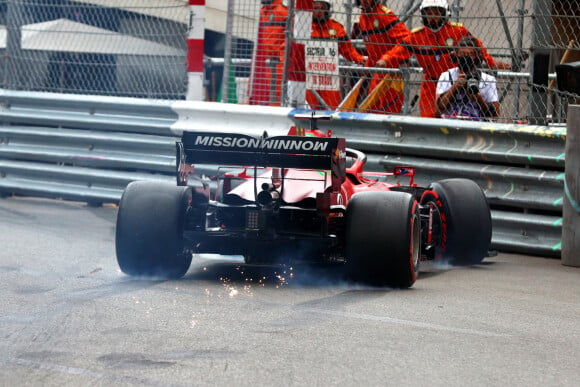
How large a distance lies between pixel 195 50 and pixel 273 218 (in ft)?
16.8

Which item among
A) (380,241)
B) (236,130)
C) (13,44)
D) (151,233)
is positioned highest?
(13,44)

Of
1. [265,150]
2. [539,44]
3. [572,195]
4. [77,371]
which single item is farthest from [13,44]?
[77,371]

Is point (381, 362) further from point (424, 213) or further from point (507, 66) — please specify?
point (507, 66)

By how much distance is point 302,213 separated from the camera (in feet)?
24.0

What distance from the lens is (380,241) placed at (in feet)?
22.9

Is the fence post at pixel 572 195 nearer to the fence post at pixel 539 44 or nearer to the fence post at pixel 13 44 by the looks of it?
the fence post at pixel 539 44

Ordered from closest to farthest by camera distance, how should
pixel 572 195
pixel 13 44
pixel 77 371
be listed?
pixel 77 371
pixel 572 195
pixel 13 44

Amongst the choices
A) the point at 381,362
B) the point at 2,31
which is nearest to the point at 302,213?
the point at 381,362

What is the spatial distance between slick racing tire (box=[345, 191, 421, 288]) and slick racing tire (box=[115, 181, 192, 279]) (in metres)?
1.21

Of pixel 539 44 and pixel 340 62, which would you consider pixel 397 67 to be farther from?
pixel 539 44

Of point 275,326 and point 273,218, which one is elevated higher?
point 273,218

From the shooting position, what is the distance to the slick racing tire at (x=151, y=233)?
7348mm

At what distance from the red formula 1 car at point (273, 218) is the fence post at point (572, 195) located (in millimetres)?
1993

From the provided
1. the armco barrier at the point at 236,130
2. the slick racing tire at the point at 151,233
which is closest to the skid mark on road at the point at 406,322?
the slick racing tire at the point at 151,233
